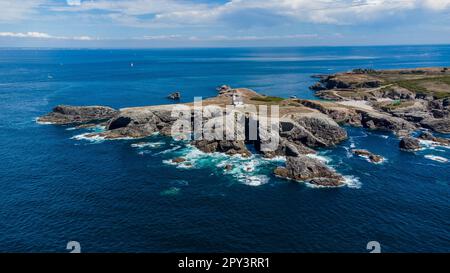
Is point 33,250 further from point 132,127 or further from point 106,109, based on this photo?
point 106,109

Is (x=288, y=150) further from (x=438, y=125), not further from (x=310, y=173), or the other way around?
(x=438, y=125)

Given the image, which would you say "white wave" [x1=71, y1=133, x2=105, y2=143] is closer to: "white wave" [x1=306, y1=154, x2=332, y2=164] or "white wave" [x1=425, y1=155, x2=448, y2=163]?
"white wave" [x1=306, y1=154, x2=332, y2=164]

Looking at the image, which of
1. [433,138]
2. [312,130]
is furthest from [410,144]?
[312,130]

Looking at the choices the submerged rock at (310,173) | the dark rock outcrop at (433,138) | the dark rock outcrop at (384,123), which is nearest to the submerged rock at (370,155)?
the submerged rock at (310,173)

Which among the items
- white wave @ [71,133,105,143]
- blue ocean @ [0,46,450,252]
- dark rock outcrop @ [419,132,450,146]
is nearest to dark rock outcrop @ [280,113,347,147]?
blue ocean @ [0,46,450,252]

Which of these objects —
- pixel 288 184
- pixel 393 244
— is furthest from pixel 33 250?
pixel 393 244
